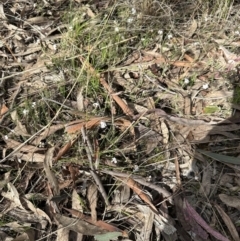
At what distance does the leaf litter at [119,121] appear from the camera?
6.38 ft

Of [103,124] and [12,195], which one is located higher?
[103,124]

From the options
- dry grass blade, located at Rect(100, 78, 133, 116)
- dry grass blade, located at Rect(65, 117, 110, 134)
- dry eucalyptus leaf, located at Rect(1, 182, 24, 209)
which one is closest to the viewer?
dry eucalyptus leaf, located at Rect(1, 182, 24, 209)

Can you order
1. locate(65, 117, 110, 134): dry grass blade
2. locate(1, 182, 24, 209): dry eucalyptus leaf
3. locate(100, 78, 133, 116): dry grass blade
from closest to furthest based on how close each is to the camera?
1. locate(1, 182, 24, 209): dry eucalyptus leaf
2. locate(65, 117, 110, 134): dry grass blade
3. locate(100, 78, 133, 116): dry grass blade

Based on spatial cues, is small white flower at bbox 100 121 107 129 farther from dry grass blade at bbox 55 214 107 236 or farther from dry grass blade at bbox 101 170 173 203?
dry grass blade at bbox 55 214 107 236

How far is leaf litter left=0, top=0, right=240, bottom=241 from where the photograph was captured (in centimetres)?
194

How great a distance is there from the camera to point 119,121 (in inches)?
85.7

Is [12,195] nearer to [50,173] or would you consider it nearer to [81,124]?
[50,173]

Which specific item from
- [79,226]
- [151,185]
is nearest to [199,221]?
[151,185]

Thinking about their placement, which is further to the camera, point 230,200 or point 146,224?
point 230,200

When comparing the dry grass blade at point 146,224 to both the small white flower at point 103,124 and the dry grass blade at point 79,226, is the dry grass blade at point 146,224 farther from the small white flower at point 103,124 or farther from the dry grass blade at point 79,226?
the small white flower at point 103,124

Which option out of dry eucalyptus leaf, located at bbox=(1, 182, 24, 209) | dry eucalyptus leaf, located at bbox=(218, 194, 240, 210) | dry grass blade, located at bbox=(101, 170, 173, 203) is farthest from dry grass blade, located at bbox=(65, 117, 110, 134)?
dry eucalyptus leaf, located at bbox=(218, 194, 240, 210)

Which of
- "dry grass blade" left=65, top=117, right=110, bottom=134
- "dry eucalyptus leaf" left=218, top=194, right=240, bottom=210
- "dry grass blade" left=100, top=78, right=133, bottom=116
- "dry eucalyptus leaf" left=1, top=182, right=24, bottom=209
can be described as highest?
"dry grass blade" left=100, top=78, right=133, bottom=116

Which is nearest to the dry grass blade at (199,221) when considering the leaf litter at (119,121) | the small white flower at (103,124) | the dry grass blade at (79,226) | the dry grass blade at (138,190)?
the leaf litter at (119,121)

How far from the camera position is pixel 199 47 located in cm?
259
